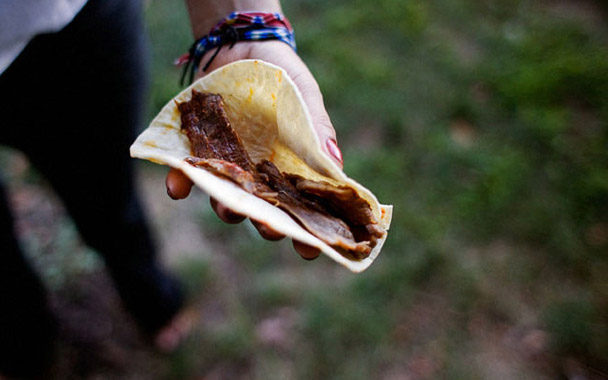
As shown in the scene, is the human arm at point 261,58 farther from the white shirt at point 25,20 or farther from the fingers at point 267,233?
the white shirt at point 25,20

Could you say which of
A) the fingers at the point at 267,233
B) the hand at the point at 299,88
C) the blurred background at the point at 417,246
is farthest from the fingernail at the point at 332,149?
the blurred background at the point at 417,246

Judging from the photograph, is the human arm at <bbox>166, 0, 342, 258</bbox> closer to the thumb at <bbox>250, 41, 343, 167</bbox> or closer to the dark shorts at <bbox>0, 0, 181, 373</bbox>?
the thumb at <bbox>250, 41, 343, 167</bbox>

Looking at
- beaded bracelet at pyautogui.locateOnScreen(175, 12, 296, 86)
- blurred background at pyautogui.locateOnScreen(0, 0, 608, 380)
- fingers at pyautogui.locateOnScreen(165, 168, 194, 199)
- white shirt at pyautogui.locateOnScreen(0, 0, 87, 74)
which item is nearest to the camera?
white shirt at pyautogui.locateOnScreen(0, 0, 87, 74)

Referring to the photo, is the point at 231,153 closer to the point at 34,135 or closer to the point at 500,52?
the point at 34,135

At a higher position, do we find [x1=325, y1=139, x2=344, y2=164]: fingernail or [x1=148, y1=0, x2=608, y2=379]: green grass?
[x1=325, y1=139, x2=344, y2=164]: fingernail

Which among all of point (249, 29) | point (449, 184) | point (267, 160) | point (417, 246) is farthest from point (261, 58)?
point (449, 184)

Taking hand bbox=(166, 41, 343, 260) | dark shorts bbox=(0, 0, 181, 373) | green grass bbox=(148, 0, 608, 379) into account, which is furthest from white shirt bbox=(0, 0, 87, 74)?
green grass bbox=(148, 0, 608, 379)

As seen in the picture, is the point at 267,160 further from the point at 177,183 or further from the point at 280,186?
the point at 177,183

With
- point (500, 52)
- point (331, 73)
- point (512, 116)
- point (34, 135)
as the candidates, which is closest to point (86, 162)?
point (34, 135)
